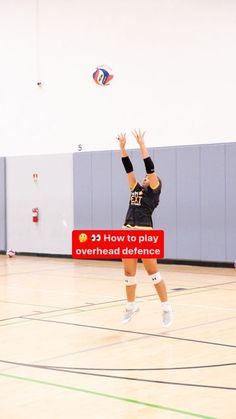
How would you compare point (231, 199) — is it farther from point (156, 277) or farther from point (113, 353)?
point (113, 353)

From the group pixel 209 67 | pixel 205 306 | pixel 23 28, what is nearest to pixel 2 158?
pixel 23 28

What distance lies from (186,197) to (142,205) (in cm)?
906

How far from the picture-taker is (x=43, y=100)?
21859 millimetres

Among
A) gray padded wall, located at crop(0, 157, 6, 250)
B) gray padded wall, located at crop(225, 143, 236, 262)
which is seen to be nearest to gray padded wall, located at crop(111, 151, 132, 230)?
gray padded wall, located at crop(225, 143, 236, 262)

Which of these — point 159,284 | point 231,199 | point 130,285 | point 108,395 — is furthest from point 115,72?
point 108,395

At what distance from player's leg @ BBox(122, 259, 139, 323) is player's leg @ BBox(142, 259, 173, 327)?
6.5 inches

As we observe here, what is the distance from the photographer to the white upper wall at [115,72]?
18.2m

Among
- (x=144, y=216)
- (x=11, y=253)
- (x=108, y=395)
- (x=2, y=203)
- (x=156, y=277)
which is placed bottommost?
(x=108, y=395)

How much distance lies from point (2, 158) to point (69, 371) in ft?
51.5

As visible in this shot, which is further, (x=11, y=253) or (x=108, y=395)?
(x=11, y=253)

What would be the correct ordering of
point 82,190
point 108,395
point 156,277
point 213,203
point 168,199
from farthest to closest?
point 82,190
point 168,199
point 213,203
point 156,277
point 108,395

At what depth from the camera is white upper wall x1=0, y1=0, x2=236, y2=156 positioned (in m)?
18.2

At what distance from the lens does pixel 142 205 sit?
9.27m

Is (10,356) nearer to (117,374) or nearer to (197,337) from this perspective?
(117,374)
